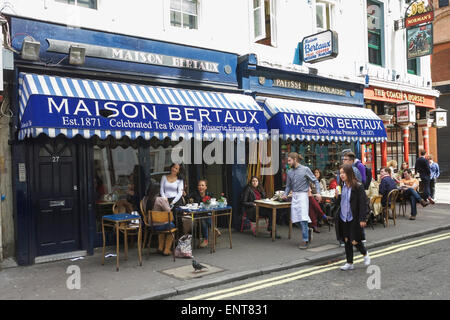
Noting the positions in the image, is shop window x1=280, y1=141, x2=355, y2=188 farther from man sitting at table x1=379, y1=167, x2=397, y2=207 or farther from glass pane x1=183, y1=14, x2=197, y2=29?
glass pane x1=183, y1=14, x2=197, y2=29

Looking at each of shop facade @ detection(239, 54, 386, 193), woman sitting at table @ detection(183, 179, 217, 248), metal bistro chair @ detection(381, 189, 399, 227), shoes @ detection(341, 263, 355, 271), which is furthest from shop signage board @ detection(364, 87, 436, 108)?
shoes @ detection(341, 263, 355, 271)

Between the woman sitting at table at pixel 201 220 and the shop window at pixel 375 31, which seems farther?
the shop window at pixel 375 31

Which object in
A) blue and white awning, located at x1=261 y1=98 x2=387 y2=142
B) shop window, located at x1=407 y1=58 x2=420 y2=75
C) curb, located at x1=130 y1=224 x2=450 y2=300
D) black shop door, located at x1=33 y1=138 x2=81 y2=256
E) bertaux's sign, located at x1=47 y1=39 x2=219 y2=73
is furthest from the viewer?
shop window, located at x1=407 y1=58 x2=420 y2=75

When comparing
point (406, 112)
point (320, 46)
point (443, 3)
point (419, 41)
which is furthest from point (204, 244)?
point (443, 3)

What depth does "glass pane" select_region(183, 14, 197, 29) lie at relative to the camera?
970 centimetres

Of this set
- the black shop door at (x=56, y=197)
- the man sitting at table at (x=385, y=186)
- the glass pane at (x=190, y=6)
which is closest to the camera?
the black shop door at (x=56, y=197)

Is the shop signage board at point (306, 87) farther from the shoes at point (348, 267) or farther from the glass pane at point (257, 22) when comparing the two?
the shoes at point (348, 267)

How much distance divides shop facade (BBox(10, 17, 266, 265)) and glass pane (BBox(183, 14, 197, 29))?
0.89 metres

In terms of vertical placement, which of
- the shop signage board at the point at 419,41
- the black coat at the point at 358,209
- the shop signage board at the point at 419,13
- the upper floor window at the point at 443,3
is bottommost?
the black coat at the point at 358,209

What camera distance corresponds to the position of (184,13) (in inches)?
380

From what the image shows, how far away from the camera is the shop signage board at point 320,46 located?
10586 mm

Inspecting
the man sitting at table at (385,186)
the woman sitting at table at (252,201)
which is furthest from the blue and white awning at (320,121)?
the man sitting at table at (385,186)

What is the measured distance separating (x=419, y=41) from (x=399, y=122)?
3.24 metres

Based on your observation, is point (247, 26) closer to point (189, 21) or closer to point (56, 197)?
point (189, 21)
